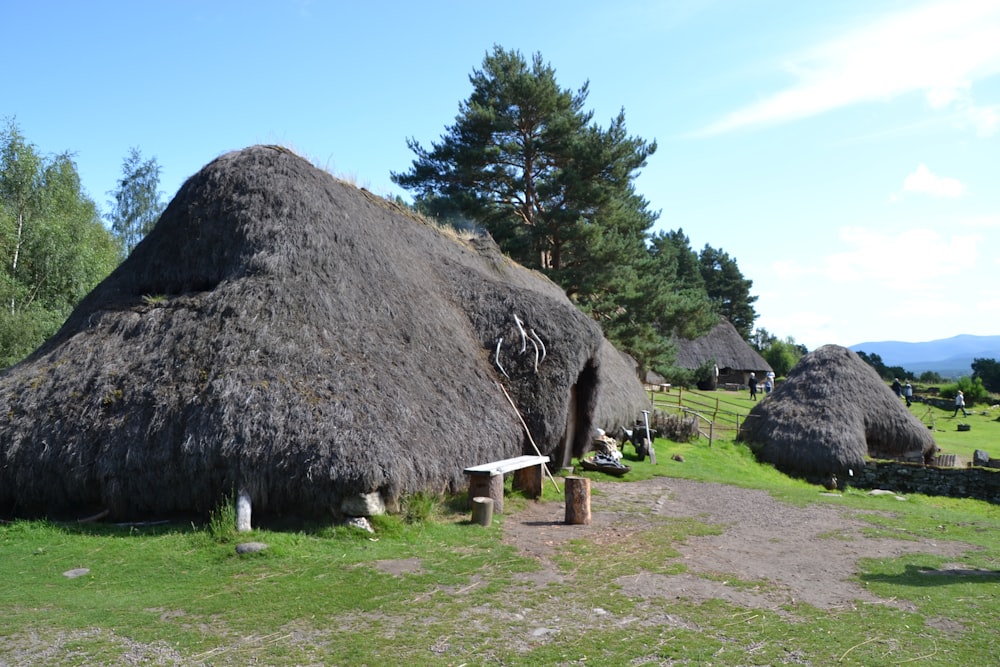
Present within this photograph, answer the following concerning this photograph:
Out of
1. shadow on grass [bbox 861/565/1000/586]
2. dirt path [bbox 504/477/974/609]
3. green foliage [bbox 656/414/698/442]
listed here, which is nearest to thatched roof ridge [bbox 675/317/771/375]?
green foliage [bbox 656/414/698/442]

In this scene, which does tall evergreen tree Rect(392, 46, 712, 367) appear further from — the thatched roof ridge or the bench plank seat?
the thatched roof ridge

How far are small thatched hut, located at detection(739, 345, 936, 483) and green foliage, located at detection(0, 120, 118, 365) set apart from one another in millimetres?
20666

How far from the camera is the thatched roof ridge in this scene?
145ft

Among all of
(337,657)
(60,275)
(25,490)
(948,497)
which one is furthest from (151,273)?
(948,497)

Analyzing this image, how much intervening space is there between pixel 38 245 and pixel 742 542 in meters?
21.4

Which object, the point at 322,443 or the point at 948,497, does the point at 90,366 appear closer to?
the point at 322,443

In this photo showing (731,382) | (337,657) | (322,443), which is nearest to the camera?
(337,657)

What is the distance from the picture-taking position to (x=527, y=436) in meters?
11.8

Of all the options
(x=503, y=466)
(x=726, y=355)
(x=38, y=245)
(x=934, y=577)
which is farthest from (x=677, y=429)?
(x=726, y=355)

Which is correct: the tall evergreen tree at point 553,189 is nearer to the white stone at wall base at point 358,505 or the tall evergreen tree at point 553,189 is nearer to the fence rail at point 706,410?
the fence rail at point 706,410

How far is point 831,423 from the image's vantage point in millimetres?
20391

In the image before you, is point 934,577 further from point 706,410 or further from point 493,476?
point 706,410

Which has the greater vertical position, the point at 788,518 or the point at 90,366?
the point at 90,366

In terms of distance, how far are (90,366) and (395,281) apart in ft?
14.0
